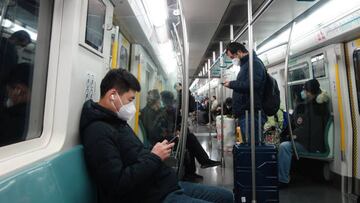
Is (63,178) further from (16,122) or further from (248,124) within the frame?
(248,124)

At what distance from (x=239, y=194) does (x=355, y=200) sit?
4.92ft

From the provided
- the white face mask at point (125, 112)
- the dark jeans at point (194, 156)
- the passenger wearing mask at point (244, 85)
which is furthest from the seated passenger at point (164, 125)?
the white face mask at point (125, 112)

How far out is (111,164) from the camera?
3.43 feet

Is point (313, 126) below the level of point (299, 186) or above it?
above

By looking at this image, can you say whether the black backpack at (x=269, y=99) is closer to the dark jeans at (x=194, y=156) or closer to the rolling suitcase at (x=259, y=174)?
the rolling suitcase at (x=259, y=174)

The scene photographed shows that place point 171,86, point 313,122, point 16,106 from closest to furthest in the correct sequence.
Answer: point 16,106 → point 313,122 → point 171,86

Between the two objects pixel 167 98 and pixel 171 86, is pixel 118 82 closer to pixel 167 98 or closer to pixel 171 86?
pixel 167 98

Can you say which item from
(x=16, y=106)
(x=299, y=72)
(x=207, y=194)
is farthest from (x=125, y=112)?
(x=299, y=72)

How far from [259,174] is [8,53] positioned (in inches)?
83.8

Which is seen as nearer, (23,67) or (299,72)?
(23,67)

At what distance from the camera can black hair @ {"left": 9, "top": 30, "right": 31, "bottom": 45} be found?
3.12ft

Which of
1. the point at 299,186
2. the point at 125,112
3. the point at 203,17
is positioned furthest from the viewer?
the point at 203,17

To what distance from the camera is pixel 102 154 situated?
1.07 m

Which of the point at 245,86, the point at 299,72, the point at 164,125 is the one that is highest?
the point at 299,72
